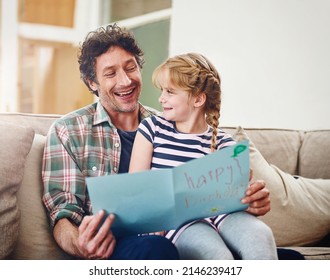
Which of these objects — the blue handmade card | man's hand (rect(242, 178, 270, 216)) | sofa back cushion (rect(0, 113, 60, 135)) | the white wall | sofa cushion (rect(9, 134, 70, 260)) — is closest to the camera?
the blue handmade card

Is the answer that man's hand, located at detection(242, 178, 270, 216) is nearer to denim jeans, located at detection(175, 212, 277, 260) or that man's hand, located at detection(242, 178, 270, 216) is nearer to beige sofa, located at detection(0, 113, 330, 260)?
denim jeans, located at detection(175, 212, 277, 260)

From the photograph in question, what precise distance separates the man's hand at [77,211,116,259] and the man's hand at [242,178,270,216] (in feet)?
0.95

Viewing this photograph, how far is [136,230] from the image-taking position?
1.08 metres

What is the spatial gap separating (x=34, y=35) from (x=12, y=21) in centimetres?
9

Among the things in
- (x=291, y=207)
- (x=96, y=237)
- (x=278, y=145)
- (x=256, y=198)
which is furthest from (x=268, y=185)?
(x=96, y=237)

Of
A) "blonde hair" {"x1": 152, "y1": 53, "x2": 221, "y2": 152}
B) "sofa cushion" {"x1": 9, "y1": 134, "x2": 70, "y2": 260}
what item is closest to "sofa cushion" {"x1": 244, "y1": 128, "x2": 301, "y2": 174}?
"blonde hair" {"x1": 152, "y1": 53, "x2": 221, "y2": 152}

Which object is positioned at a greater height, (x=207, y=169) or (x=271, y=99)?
(x=271, y=99)

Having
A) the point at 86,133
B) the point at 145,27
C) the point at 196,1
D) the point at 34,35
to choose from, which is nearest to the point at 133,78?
the point at 86,133

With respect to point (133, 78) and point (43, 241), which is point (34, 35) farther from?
point (43, 241)

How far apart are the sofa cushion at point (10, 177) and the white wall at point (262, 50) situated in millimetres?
574

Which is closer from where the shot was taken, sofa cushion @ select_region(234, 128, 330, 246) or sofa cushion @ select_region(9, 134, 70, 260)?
sofa cushion @ select_region(9, 134, 70, 260)

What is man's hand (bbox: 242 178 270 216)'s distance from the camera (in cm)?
113

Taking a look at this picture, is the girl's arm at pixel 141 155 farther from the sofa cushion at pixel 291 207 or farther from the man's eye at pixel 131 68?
the sofa cushion at pixel 291 207

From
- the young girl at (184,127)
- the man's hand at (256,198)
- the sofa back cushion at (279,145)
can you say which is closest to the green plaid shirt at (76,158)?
the young girl at (184,127)
